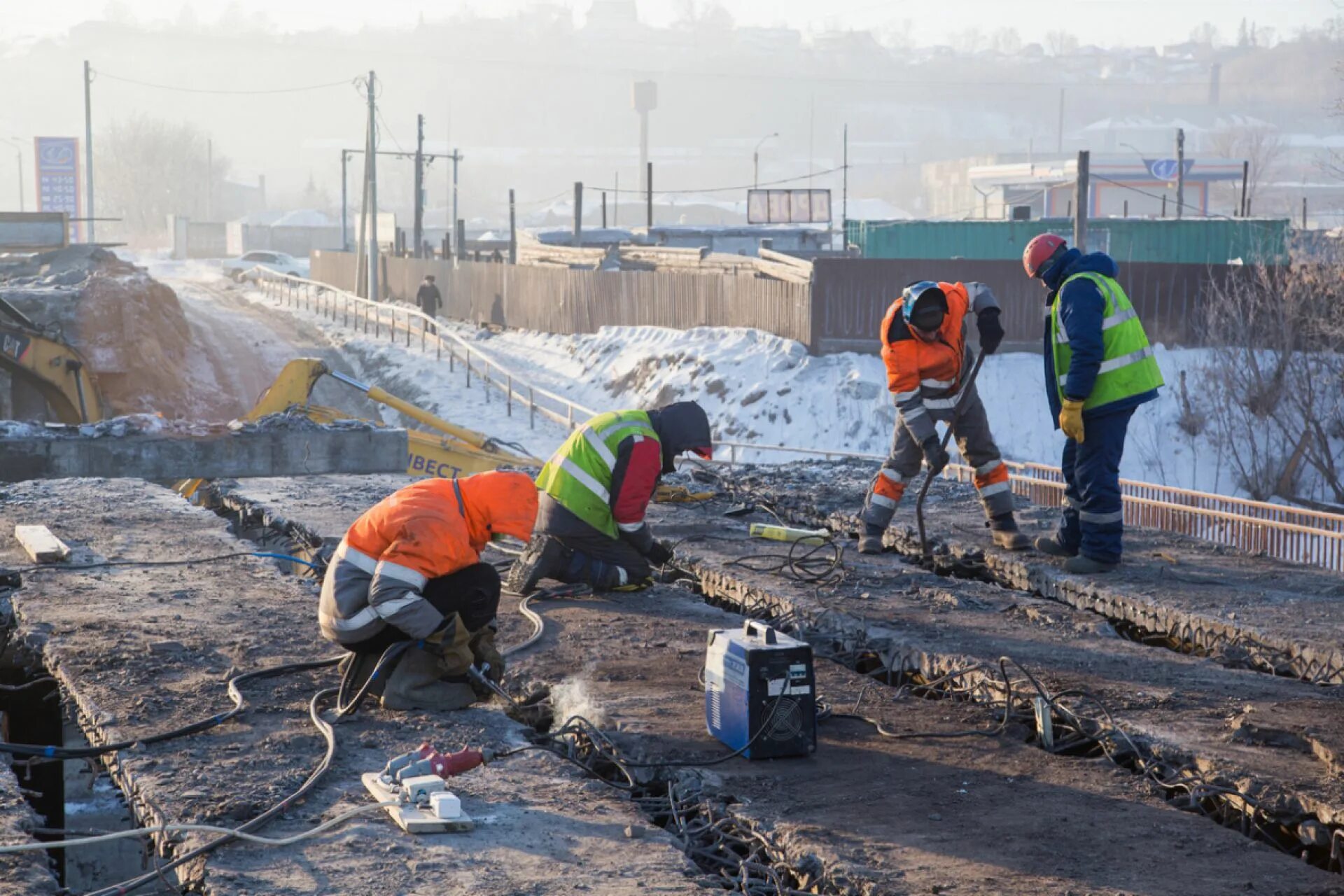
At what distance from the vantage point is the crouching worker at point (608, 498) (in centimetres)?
862

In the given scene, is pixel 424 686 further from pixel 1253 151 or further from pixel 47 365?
pixel 1253 151

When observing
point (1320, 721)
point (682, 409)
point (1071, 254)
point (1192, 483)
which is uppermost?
point (1071, 254)

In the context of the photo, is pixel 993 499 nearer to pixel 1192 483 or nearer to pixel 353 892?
pixel 353 892

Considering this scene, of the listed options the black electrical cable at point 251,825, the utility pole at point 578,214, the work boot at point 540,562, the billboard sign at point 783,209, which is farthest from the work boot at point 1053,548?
the billboard sign at point 783,209

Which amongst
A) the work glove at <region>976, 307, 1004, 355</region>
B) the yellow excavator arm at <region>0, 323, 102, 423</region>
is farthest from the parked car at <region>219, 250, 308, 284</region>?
the work glove at <region>976, 307, 1004, 355</region>

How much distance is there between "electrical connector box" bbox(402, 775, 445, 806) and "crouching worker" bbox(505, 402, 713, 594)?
113 inches

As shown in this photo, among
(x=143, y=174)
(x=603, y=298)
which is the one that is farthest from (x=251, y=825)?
(x=143, y=174)

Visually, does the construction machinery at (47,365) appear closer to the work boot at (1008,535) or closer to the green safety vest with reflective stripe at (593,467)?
the green safety vest with reflective stripe at (593,467)

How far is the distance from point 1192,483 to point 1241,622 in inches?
700

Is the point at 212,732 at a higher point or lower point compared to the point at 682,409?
lower

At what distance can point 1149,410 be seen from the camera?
26.6 metres

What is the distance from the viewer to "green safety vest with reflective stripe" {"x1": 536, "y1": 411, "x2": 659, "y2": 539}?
28.4ft

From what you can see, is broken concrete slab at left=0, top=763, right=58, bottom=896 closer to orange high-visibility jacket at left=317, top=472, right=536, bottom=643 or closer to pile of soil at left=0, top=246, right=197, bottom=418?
orange high-visibility jacket at left=317, top=472, right=536, bottom=643

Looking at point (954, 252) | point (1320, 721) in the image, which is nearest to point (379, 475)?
point (1320, 721)
